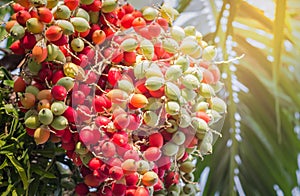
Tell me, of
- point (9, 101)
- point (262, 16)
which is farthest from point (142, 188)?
point (262, 16)

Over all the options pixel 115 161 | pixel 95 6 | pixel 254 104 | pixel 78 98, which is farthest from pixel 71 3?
pixel 254 104

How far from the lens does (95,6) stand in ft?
3.13

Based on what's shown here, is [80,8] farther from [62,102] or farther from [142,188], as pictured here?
[142,188]

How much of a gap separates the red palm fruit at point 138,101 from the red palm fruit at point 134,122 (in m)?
0.02

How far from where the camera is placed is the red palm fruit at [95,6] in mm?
955

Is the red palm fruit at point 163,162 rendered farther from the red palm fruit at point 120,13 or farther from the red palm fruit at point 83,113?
the red palm fruit at point 120,13

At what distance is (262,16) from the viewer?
4.41 ft

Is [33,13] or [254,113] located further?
[254,113]

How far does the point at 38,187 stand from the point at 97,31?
0.30 m

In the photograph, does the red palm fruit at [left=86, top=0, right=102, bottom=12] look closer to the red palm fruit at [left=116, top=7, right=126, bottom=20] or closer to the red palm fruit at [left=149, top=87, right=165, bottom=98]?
the red palm fruit at [left=116, top=7, right=126, bottom=20]

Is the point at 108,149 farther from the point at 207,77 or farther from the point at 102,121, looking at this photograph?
the point at 207,77

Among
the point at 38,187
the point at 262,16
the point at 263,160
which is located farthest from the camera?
the point at 263,160

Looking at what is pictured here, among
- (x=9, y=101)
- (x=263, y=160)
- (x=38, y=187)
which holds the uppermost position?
(x=9, y=101)

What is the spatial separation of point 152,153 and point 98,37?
0.20m
